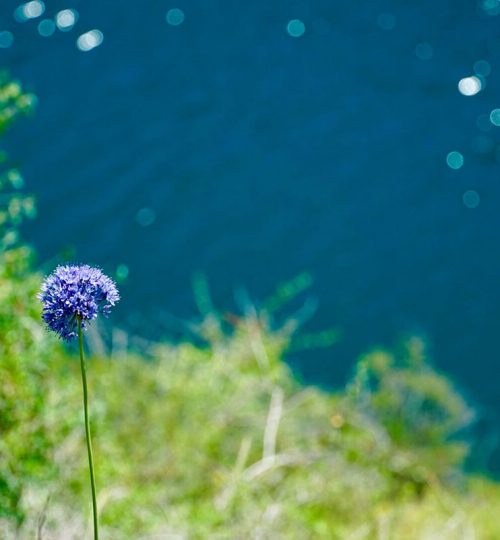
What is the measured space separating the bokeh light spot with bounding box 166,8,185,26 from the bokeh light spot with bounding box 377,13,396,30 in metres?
4.01

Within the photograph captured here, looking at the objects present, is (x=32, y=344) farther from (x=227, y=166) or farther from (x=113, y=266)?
(x=227, y=166)

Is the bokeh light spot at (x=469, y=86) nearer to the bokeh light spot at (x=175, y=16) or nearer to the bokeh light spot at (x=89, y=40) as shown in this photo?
the bokeh light spot at (x=175, y=16)

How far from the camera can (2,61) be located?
43.5 feet

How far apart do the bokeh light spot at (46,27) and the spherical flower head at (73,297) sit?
1317 cm

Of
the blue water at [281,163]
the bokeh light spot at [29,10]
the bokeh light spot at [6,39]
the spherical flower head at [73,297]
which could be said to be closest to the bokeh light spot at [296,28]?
the blue water at [281,163]

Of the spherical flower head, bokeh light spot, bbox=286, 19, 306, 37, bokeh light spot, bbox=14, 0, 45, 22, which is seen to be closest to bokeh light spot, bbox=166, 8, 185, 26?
bokeh light spot, bbox=286, 19, 306, 37

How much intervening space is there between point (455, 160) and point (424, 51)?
2.74 m

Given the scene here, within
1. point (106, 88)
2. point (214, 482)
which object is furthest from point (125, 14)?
point (214, 482)

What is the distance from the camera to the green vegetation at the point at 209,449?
10.8 ft

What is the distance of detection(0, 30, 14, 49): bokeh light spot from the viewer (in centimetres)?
1360

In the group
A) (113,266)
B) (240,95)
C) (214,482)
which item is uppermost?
(240,95)

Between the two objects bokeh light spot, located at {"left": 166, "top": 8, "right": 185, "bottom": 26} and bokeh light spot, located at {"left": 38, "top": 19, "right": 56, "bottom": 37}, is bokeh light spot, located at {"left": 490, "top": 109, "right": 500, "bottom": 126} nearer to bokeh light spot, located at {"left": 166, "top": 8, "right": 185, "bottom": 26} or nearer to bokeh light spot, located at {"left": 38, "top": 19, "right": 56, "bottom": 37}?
bokeh light spot, located at {"left": 166, "top": 8, "right": 185, "bottom": 26}

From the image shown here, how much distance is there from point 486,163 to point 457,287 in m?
2.81

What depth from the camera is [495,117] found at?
1552 centimetres
